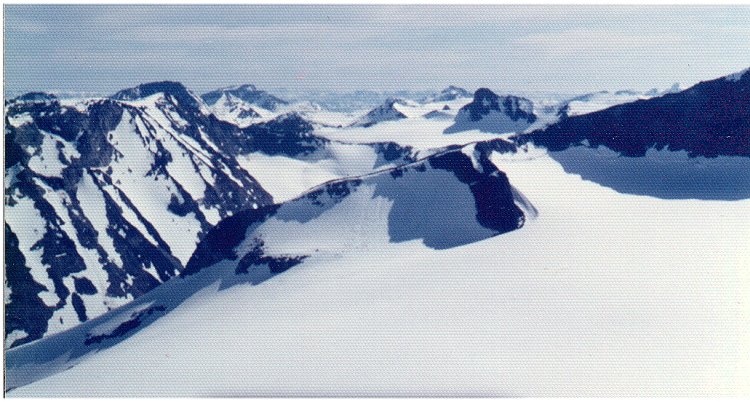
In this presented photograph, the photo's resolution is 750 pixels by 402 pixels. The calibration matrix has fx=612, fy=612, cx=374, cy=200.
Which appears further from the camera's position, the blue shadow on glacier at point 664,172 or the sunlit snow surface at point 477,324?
the blue shadow on glacier at point 664,172

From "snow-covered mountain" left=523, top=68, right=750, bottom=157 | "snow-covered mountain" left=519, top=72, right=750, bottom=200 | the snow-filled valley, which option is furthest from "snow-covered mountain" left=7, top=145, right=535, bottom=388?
"snow-covered mountain" left=523, top=68, right=750, bottom=157

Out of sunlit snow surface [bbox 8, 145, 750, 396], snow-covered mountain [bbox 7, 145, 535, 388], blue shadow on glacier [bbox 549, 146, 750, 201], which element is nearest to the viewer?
sunlit snow surface [bbox 8, 145, 750, 396]

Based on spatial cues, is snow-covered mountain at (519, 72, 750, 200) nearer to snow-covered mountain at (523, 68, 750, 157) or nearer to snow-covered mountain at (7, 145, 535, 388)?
snow-covered mountain at (523, 68, 750, 157)

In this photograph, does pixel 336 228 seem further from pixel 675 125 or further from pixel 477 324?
pixel 675 125

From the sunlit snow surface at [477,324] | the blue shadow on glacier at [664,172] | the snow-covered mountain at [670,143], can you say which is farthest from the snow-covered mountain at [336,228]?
the snow-covered mountain at [670,143]

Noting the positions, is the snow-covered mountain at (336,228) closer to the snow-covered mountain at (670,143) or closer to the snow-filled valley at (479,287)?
the snow-filled valley at (479,287)

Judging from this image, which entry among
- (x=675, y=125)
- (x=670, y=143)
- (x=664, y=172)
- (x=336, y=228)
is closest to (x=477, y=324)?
(x=336, y=228)

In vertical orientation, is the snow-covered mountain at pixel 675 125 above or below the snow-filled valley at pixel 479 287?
above
